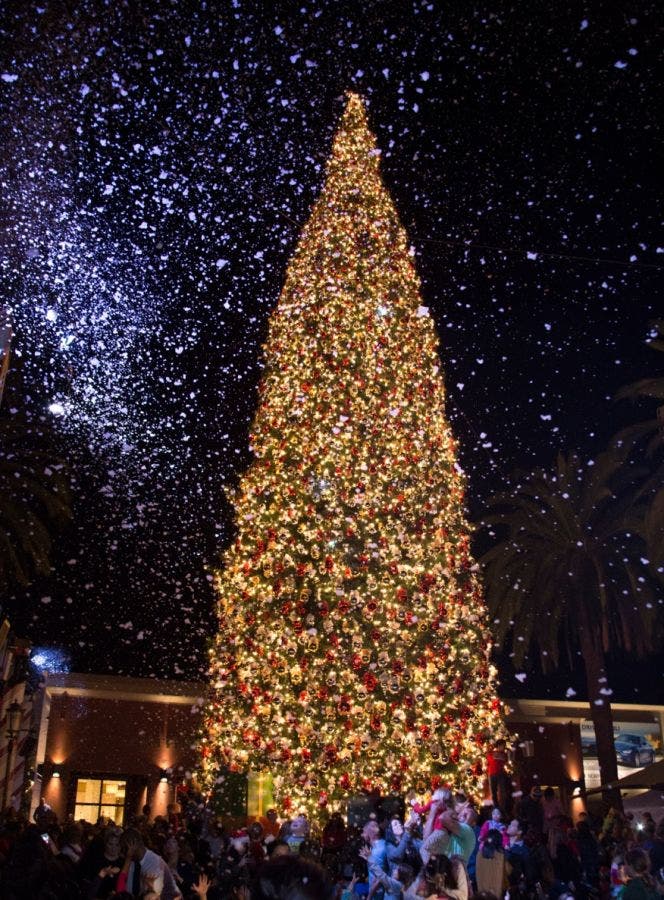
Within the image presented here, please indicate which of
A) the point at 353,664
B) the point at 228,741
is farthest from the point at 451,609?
the point at 228,741

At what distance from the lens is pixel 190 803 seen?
17.9m

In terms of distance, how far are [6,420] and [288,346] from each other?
18.0ft

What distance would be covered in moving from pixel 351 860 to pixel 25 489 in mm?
10911

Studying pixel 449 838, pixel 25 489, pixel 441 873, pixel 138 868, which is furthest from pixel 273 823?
pixel 441 873

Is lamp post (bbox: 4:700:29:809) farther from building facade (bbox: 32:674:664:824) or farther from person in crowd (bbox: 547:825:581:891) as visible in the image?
person in crowd (bbox: 547:825:581:891)

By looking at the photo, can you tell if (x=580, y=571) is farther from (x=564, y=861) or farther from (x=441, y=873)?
(x=441, y=873)

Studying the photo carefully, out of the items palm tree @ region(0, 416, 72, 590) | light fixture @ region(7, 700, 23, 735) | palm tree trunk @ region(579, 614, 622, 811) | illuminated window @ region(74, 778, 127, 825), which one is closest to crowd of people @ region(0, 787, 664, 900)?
palm tree trunk @ region(579, 614, 622, 811)

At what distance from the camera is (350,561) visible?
14.3m

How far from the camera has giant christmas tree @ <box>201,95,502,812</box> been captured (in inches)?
530

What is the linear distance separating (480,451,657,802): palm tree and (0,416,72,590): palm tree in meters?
10.0

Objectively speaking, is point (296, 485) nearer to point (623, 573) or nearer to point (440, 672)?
point (440, 672)

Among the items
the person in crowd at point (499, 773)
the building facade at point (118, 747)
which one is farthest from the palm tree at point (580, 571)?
the building facade at point (118, 747)

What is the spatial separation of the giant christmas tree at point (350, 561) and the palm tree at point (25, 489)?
470cm

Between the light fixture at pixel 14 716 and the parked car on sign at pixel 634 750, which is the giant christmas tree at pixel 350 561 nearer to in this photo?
the light fixture at pixel 14 716
